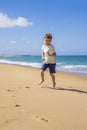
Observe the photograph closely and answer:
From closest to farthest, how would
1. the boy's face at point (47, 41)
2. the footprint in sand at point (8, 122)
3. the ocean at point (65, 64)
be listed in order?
the footprint in sand at point (8, 122) < the boy's face at point (47, 41) < the ocean at point (65, 64)

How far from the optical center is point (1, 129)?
402cm

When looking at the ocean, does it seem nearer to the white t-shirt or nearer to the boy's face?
the white t-shirt

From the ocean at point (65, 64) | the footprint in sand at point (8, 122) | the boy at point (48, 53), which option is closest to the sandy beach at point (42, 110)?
the footprint in sand at point (8, 122)

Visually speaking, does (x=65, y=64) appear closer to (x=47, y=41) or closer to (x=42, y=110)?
(x=47, y=41)

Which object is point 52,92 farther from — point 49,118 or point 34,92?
point 49,118

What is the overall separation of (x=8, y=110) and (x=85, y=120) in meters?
1.30

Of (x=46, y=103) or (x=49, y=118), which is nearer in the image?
(x=49, y=118)

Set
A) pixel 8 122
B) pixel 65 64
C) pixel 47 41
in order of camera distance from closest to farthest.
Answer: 1. pixel 8 122
2. pixel 47 41
3. pixel 65 64

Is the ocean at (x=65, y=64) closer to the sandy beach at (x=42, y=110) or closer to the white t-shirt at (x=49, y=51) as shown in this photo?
the white t-shirt at (x=49, y=51)

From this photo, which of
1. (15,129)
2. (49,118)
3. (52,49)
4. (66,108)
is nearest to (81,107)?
(66,108)

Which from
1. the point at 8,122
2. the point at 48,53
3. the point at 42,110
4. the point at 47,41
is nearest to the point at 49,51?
the point at 48,53

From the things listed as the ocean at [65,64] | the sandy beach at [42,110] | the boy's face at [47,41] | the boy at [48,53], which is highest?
the boy's face at [47,41]

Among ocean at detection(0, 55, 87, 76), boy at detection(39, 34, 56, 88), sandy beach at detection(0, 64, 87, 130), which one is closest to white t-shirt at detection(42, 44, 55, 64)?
boy at detection(39, 34, 56, 88)

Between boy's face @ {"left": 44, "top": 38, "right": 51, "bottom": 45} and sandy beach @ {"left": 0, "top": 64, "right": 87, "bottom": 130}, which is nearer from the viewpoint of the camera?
sandy beach @ {"left": 0, "top": 64, "right": 87, "bottom": 130}
